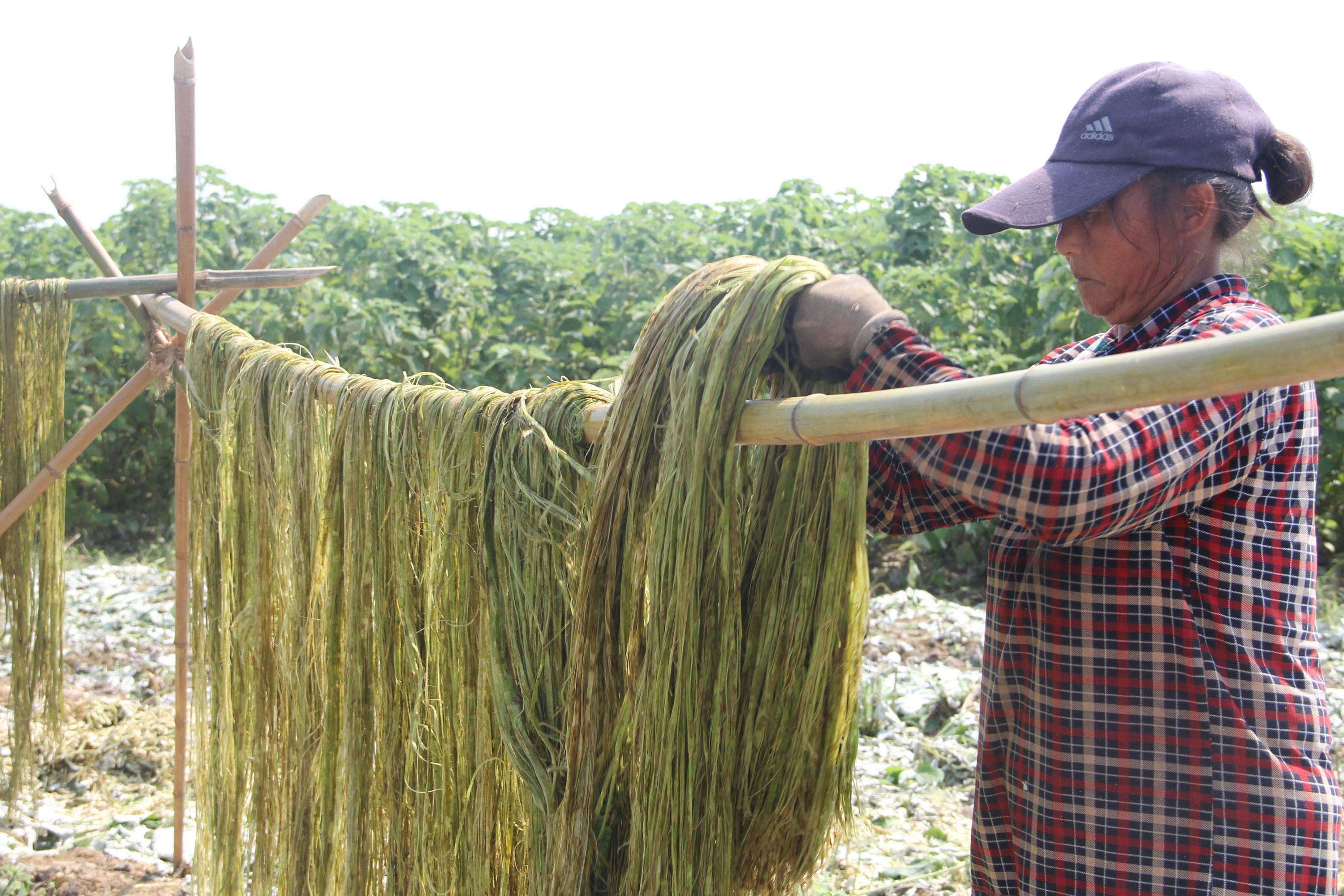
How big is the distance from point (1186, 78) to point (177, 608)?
3572mm

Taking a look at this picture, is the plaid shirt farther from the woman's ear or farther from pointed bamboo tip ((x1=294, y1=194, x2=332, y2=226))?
pointed bamboo tip ((x1=294, y1=194, x2=332, y2=226))

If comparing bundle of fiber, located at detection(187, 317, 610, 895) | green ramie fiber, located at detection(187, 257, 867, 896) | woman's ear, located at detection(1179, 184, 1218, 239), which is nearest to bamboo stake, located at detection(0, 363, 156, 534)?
bundle of fiber, located at detection(187, 317, 610, 895)

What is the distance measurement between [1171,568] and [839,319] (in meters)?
0.49

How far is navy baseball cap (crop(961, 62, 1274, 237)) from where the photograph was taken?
120cm

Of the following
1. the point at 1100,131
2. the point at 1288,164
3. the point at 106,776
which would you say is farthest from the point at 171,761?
the point at 1288,164

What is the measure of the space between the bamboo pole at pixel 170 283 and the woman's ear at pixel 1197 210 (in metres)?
3.07

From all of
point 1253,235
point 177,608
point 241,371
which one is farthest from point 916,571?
point 1253,235

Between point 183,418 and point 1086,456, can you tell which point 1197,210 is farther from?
point 183,418

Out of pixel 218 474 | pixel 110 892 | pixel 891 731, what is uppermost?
pixel 218 474

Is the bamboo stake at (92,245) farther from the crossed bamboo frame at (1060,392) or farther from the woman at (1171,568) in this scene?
the woman at (1171,568)

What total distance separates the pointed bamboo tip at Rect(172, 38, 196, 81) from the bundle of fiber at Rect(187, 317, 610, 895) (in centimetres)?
97

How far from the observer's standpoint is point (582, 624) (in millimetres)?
1314

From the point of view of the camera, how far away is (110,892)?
3438 millimetres

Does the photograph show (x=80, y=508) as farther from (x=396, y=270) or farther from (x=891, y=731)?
(x=891, y=731)
